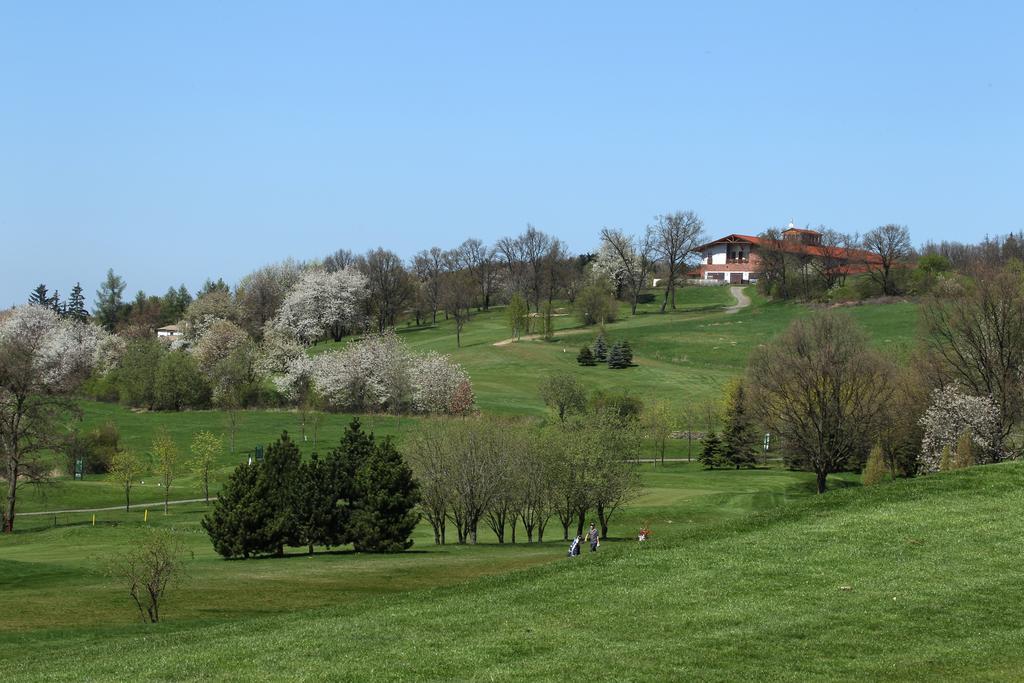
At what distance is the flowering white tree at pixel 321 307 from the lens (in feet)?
513

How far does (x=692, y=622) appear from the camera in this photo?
2084 centimetres

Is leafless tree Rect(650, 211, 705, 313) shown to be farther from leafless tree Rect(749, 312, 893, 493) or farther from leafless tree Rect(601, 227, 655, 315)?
leafless tree Rect(749, 312, 893, 493)

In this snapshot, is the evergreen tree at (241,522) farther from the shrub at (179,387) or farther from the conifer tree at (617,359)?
the conifer tree at (617,359)

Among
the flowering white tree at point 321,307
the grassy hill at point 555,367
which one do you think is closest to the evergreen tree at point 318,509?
the grassy hill at point 555,367

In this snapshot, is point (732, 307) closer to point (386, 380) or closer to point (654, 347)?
point (654, 347)

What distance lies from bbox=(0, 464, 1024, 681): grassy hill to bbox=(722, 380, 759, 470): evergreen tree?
52.4 meters

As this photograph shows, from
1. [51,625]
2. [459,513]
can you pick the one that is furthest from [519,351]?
[51,625]

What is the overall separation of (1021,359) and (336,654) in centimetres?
5032

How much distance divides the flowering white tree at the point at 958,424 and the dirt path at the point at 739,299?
9270cm

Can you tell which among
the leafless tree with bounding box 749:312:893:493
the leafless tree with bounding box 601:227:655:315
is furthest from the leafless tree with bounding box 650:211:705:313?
the leafless tree with bounding box 749:312:893:493

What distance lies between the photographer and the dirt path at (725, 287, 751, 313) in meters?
154

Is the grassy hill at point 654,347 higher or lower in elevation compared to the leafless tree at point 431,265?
lower

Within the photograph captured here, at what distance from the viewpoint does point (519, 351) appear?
436 feet

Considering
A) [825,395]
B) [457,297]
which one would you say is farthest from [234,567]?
[457,297]
